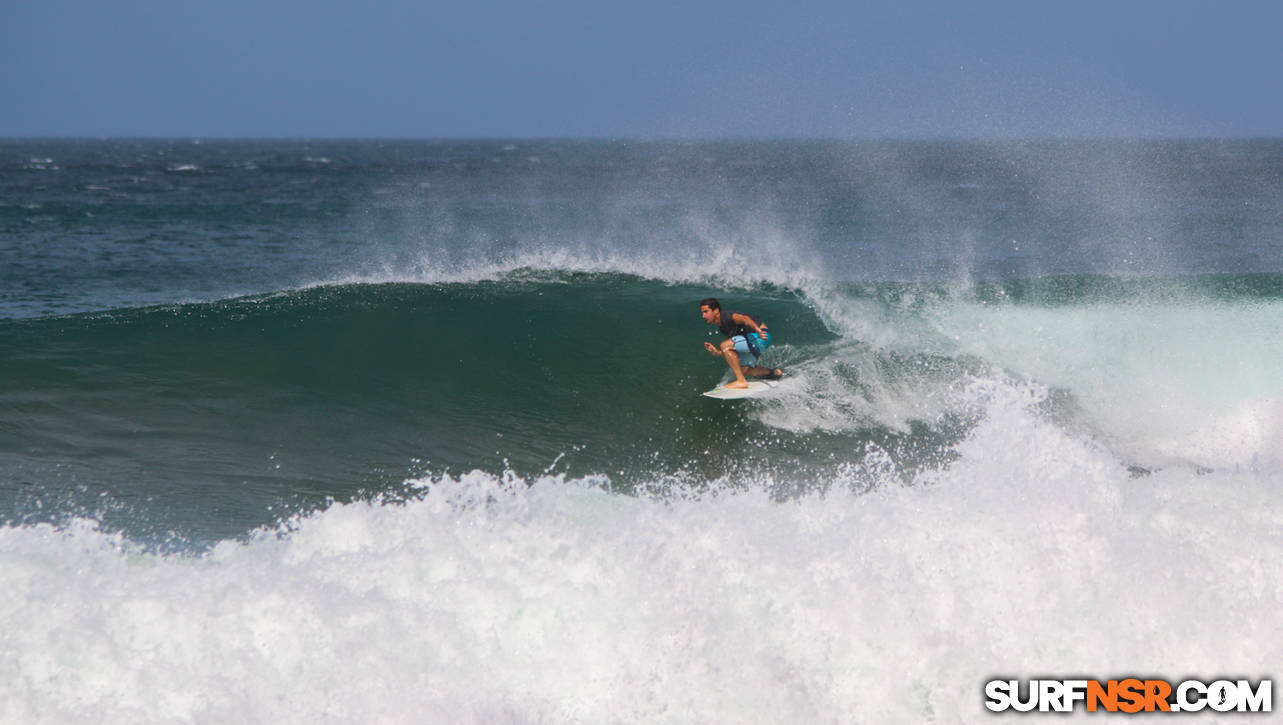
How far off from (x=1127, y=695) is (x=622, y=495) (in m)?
3.25

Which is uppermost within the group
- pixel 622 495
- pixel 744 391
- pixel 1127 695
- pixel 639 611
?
pixel 744 391

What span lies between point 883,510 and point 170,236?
85.2 feet

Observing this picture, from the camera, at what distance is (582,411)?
920 centimetres

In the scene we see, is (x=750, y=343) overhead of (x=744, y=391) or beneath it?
overhead

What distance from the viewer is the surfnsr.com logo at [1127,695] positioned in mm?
4668

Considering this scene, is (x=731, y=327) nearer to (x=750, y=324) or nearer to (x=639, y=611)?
(x=750, y=324)

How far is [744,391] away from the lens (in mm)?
9125

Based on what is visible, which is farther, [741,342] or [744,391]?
[741,342]

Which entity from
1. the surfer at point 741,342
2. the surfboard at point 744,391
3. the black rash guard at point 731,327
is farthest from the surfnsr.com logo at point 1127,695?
the black rash guard at point 731,327

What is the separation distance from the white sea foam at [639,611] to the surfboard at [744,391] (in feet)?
10.8

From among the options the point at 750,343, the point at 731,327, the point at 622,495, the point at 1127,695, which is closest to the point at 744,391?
the point at 750,343

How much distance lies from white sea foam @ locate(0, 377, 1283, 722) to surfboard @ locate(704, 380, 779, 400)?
329 cm

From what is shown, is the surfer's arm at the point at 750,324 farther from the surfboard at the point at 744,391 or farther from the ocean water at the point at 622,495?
the ocean water at the point at 622,495

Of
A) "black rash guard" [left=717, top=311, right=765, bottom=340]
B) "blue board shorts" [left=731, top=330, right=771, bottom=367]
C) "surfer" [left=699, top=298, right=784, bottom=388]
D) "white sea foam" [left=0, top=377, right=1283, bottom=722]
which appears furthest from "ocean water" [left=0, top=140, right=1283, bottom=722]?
"black rash guard" [left=717, top=311, right=765, bottom=340]
